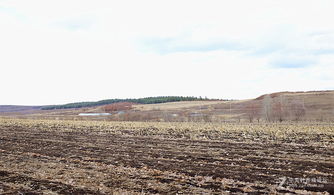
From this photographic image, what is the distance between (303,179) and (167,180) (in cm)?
365

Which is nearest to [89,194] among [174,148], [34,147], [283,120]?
[174,148]

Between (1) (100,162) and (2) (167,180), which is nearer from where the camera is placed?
(2) (167,180)

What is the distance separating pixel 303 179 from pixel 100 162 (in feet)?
22.2

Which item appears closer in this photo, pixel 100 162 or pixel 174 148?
pixel 100 162

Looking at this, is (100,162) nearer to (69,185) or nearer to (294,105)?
(69,185)

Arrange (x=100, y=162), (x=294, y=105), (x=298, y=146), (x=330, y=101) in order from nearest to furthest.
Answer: (x=100, y=162), (x=298, y=146), (x=294, y=105), (x=330, y=101)

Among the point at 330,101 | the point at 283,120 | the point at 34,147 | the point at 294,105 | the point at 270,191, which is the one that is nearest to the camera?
the point at 270,191

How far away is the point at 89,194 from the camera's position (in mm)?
7922

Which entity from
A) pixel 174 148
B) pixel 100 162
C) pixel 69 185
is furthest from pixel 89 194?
pixel 174 148

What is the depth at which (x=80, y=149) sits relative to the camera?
15.5 meters

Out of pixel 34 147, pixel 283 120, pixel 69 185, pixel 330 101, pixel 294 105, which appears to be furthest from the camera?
pixel 330 101

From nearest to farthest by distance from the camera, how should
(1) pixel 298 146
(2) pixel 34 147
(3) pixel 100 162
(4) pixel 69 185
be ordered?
(4) pixel 69 185
(3) pixel 100 162
(1) pixel 298 146
(2) pixel 34 147

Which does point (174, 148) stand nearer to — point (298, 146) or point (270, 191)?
point (298, 146)

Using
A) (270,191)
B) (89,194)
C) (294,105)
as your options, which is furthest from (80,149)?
(294,105)
